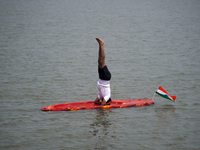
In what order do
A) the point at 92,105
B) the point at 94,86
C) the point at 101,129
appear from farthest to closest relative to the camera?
the point at 94,86
the point at 92,105
the point at 101,129

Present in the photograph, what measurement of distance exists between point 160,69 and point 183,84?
369 cm

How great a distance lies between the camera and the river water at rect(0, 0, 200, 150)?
12.9 m

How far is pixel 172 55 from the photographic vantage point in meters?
28.2

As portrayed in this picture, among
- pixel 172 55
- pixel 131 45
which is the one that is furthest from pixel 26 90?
pixel 131 45

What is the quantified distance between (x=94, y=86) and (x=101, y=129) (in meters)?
6.44

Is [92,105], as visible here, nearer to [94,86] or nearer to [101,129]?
[101,129]

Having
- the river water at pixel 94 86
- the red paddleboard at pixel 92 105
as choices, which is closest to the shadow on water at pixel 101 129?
the river water at pixel 94 86

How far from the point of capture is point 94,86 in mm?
19938

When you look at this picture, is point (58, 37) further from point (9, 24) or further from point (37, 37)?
point (9, 24)

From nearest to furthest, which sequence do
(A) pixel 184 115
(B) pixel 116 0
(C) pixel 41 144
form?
(C) pixel 41 144
(A) pixel 184 115
(B) pixel 116 0

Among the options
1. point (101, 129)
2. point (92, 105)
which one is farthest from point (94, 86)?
point (101, 129)

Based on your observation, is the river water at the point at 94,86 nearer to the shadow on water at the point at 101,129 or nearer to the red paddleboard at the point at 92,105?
the shadow on water at the point at 101,129

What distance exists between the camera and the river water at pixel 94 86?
12.9 meters

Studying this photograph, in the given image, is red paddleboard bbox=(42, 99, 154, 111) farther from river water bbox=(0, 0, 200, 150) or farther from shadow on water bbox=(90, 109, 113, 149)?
shadow on water bbox=(90, 109, 113, 149)
